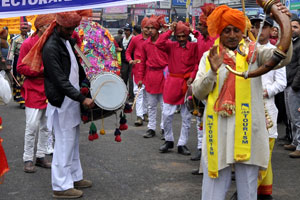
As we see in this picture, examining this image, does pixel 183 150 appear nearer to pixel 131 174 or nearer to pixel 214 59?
pixel 131 174

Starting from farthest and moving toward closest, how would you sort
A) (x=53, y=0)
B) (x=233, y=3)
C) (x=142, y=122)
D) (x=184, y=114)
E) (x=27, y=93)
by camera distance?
(x=233, y=3), (x=142, y=122), (x=184, y=114), (x=27, y=93), (x=53, y=0)

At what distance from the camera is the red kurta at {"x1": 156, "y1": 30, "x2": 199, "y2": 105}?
7359 millimetres

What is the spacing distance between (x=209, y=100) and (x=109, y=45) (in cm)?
272

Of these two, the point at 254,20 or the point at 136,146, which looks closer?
the point at 254,20

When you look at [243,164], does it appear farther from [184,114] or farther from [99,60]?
[184,114]

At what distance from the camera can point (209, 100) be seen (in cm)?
381

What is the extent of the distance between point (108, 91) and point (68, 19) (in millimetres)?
881

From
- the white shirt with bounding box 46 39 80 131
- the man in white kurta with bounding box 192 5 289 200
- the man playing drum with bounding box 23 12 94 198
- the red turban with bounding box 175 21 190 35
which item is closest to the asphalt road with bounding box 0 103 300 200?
the man playing drum with bounding box 23 12 94 198

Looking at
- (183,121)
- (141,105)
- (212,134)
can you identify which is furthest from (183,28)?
(212,134)

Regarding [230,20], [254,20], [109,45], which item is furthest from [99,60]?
[230,20]

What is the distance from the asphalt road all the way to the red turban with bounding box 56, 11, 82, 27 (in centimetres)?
196

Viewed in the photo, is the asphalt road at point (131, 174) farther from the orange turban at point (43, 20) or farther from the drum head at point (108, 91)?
the orange turban at point (43, 20)

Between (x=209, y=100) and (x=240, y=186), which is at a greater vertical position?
(x=209, y=100)

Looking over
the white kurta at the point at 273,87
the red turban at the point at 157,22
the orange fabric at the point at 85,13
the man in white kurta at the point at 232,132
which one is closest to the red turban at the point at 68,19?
the orange fabric at the point at 85,13
